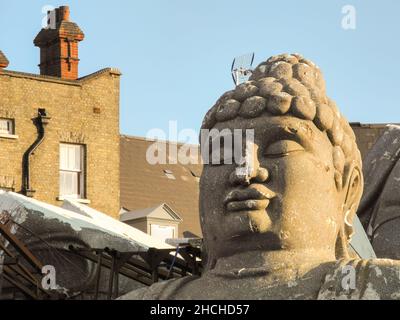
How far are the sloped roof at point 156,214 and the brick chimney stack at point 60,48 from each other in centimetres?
461

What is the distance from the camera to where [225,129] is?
1170cm

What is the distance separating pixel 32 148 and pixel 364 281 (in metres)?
41.6

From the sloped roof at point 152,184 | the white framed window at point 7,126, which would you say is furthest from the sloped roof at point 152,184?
the white framed window at point 7,126

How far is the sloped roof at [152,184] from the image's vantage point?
5753 centimetres

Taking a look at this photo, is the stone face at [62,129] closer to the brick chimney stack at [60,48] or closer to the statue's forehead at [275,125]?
the brick chimney stack at [60,48]

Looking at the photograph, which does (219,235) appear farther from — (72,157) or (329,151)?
(72,157)

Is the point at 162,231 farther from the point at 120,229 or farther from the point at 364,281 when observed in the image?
the point at 364,281

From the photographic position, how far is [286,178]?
37.5 ft

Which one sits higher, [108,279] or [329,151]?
[329,151]
